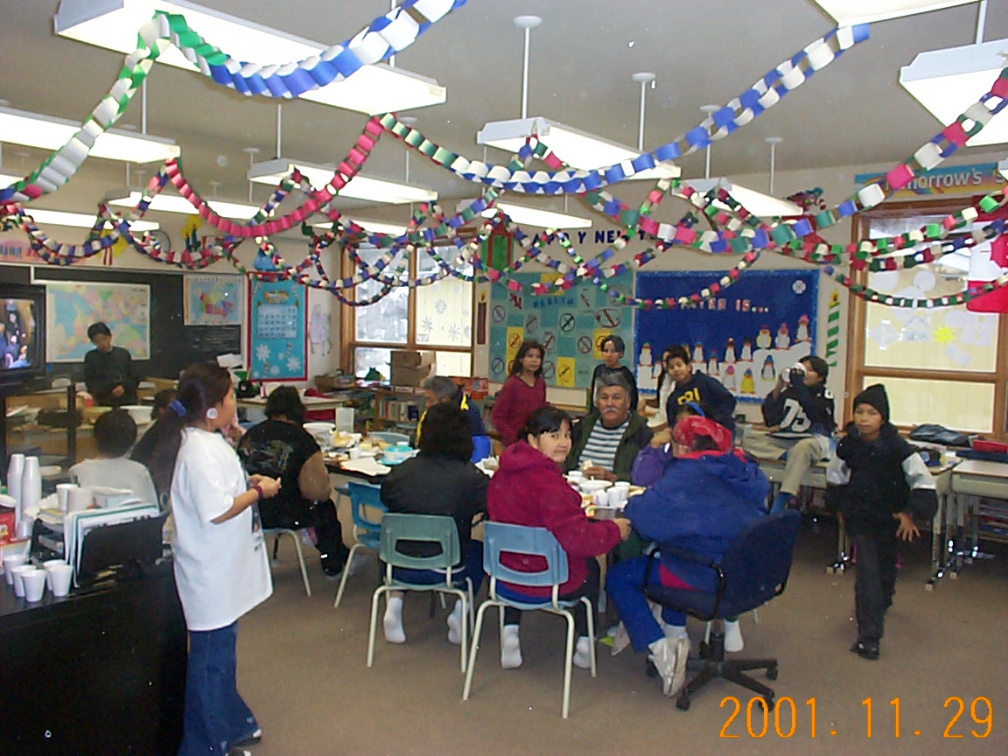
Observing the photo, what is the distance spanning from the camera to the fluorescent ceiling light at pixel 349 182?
5160mm

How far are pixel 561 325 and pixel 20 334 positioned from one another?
5171 mm

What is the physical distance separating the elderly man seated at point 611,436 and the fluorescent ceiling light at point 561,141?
127 cm

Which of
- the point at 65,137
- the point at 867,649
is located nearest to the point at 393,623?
the point at 867,649

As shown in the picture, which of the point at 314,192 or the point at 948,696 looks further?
the point at 314,192

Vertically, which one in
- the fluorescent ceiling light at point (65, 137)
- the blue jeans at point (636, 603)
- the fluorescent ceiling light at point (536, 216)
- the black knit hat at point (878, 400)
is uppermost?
the fluorescent ceiling light at point (536, 216)

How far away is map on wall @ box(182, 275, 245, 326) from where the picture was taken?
393 inches

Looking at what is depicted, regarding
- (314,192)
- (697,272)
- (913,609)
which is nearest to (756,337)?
(697,272)

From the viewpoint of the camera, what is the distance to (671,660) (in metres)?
3.76

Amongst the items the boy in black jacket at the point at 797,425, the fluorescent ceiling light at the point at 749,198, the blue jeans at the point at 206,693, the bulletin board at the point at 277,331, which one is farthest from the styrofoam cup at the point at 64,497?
the bulletin board at the point at 277,331

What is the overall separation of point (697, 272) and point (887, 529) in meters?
4.20

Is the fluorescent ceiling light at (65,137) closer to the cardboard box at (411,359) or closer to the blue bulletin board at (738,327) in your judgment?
the blue bulletin board at (738,327)

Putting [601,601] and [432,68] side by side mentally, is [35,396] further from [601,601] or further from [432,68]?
[601,601]

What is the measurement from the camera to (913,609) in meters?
5.10

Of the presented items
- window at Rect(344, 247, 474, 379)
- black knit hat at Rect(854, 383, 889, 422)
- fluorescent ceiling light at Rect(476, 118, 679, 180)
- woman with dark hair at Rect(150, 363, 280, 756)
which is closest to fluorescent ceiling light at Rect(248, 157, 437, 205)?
fluorescent ceiling light at Rect(476, 118, 679, 180)
